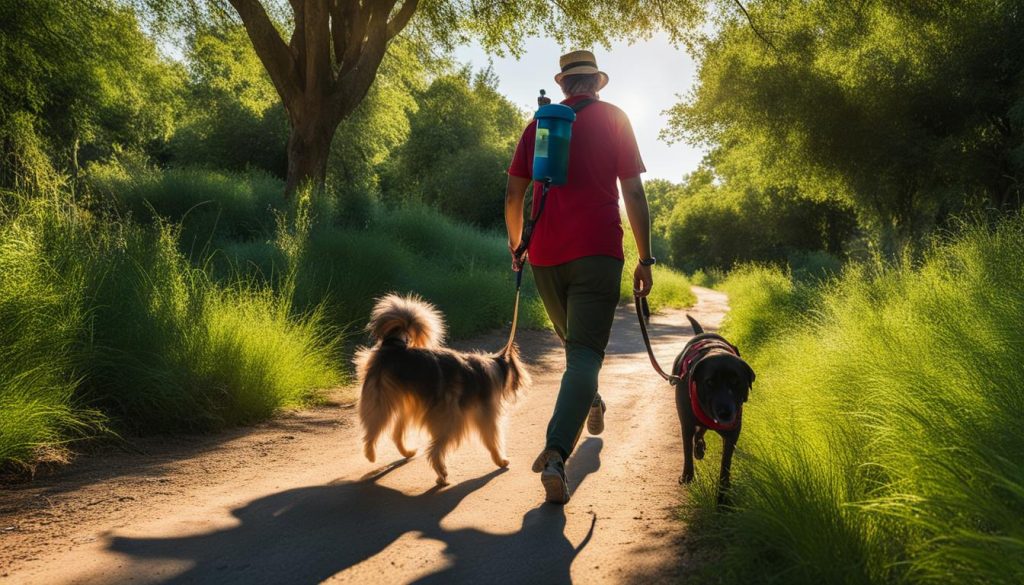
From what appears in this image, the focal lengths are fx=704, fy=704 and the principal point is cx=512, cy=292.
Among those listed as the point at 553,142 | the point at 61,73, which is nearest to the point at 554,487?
the point at 553,142

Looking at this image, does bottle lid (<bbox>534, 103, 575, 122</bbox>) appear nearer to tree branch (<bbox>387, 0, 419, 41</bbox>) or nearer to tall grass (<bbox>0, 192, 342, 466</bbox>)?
tall grass (<bbox>0, 192, 342, 466</bbox>)

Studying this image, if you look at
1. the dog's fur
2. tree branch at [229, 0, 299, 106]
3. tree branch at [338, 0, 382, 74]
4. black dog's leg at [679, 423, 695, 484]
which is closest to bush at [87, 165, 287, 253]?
tree branch at [229, 0, 299, 106]

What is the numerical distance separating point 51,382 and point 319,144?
10.9m

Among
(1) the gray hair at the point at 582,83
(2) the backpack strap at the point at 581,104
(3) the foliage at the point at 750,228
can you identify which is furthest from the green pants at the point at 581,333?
(3) the foliage at the point at 750,228

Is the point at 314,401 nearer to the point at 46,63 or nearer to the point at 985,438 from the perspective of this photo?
the point at 985,438

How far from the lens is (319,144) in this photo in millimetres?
15023

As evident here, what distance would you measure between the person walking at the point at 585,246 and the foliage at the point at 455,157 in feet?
81.3

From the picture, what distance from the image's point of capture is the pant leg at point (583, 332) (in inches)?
153

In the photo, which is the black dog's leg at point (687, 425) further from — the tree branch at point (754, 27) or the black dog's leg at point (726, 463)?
the tree branch at point (754, 27)

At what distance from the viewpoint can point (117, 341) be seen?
5.62 m

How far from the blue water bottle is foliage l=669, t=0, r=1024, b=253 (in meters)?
14.5

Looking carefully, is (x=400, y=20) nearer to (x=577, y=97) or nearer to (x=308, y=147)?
(x=308, y=147)

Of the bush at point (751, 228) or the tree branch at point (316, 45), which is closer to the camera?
the tree branch at point (316, 45)

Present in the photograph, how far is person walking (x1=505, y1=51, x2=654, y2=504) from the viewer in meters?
3.90
